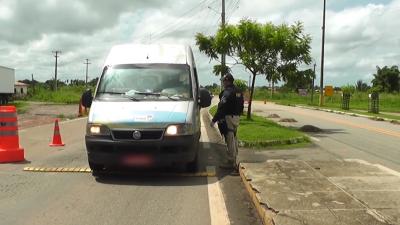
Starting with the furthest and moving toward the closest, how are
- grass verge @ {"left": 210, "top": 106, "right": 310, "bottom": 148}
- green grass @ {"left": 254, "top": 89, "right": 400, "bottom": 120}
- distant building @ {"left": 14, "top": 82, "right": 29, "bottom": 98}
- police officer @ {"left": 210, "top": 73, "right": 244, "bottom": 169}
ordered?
1. distant building @ {"left": 14, "top": 82, "right": 29, "bottom": 98}
2. green grass @ {"left": 254, "top": 89, "right": 400, "bottom": 120}
3. grass verge @ {"left": 210, "top": 106, "right": 310, "bottom": 148}
4. police officer @ {"left": 210, "top": 73, "right": 244, "bottom": 169}

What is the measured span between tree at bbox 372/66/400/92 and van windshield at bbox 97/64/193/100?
86942mm

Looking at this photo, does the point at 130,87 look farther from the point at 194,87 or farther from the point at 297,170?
the point at 297,170

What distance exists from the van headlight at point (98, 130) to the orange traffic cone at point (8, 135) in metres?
2.73

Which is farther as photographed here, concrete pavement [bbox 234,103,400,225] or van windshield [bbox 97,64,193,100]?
van windshield [bbox 97,64,193,100]

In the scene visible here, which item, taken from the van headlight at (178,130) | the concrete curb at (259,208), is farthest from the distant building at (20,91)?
the concrete curb at (259,208)

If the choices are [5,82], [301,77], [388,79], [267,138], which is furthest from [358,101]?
[267,138]

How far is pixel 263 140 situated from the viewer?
597 inches

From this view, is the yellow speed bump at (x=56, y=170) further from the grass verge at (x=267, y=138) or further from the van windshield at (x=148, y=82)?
the grass verge at (x=267, y=138)

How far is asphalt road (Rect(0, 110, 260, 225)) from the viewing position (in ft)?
22.7

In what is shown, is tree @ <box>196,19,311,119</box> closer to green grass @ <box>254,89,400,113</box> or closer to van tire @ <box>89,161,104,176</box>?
van tire @ <box>89,161,104,176</box>

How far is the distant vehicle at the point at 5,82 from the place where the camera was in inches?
2120

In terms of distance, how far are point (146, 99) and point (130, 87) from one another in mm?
635

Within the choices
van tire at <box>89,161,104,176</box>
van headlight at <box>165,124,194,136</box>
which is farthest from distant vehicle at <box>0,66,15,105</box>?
van headlight at <box>165,124,194,136</box>

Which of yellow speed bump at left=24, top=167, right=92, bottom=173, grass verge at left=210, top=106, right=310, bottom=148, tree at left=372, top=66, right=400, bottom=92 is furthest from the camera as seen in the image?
tree at left=372, top=66, right=400, bottom=92
